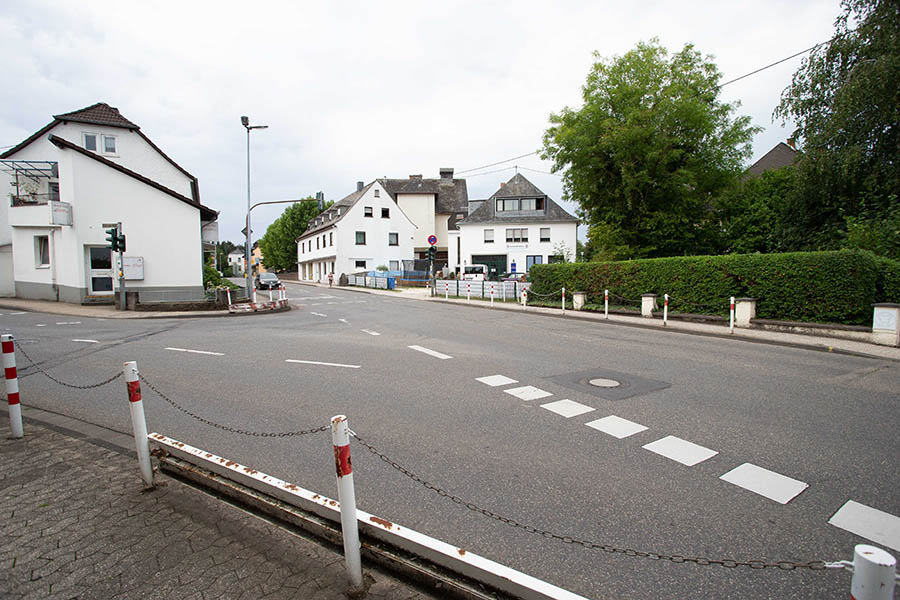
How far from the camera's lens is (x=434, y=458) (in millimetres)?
4395

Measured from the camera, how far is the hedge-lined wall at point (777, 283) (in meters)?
12.0

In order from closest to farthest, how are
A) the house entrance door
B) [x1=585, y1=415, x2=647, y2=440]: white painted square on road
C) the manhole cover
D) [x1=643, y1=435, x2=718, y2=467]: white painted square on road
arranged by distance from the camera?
[x1=643, y1=435, x2=718, y2=467]: white painted square on road
[x1=585, y1=415, x2=647, y2=440]: white painted square on road
the manhole cover
the house entrance door

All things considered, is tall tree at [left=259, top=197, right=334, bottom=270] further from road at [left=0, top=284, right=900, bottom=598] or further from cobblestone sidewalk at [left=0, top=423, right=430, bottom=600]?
cobblestone sidewalk at [left=0, top=423, right=430, bottom=600]

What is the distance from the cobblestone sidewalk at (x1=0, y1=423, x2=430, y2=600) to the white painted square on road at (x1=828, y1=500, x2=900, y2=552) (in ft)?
9.93

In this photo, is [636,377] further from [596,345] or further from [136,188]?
[136,188]

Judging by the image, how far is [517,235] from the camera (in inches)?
1908

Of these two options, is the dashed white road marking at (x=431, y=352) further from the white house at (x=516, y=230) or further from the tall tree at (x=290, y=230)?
the tall tree at (x=290, y=230)

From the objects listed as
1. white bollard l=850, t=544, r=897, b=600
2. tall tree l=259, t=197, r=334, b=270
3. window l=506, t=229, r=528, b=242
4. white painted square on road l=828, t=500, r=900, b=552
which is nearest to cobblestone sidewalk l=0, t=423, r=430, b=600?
white bollard l=850, t=544, r=897, b=600

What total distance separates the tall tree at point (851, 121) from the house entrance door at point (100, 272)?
102ft

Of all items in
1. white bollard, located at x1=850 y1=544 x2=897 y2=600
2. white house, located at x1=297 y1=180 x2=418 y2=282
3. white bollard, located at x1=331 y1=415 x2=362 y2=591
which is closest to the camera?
white bollard, located at x1=850 y1=544 x2=897 y2=600

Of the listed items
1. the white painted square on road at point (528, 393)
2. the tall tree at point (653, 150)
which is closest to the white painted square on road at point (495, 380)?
the white painted square on road at point (528, 393)

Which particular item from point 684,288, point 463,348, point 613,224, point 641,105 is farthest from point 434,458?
point 641,105

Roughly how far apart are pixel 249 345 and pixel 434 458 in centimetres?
864

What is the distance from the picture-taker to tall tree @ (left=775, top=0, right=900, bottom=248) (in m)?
16.5
